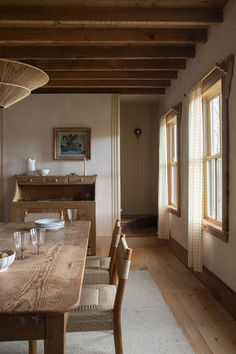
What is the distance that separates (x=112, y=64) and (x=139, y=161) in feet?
9.00

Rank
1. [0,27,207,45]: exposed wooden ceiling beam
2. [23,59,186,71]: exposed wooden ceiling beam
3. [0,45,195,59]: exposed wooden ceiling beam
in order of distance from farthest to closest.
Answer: [23,59,186,71]: exposed wooden ceiling beam, [0,45,195,59]: exposed wooden ceiling beam, [0,27,207,45]: exposed wooden ceiling beam

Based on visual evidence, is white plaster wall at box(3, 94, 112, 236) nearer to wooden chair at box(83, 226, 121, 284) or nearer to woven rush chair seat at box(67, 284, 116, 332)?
wooden chair at box(83, 226, 121, 284)

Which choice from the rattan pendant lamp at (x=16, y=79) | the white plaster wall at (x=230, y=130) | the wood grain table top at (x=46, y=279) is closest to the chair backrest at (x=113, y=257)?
the wood grain table top at (x=46, y=279)

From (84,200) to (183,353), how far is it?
3135mm

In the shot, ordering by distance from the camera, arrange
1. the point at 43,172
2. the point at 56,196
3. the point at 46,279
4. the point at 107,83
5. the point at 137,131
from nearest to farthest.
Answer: the point at 46,279
the point at 107,83
the point at 43,172
the point at 56,196
the point at 137,131

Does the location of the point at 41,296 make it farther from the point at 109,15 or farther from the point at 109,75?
the point at 109,75

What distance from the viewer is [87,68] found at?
3.88 m

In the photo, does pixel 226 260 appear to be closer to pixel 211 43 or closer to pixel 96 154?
pixel 211 43

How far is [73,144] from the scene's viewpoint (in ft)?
16.7

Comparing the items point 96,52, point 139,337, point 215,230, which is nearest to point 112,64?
point 96,52

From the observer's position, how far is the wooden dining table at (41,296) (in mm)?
1111

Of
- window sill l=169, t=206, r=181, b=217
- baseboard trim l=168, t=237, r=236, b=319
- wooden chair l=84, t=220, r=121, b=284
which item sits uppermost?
window sill l=169, t=206, r=181, b=217

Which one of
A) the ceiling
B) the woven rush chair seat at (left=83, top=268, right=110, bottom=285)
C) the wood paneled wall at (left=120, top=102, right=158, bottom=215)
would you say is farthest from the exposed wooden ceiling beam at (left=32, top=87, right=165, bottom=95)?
the woven rush chair seat at (left=83, top=268, right=110, bottom=285)

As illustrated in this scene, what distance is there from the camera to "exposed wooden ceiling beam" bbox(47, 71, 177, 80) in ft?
14.0
